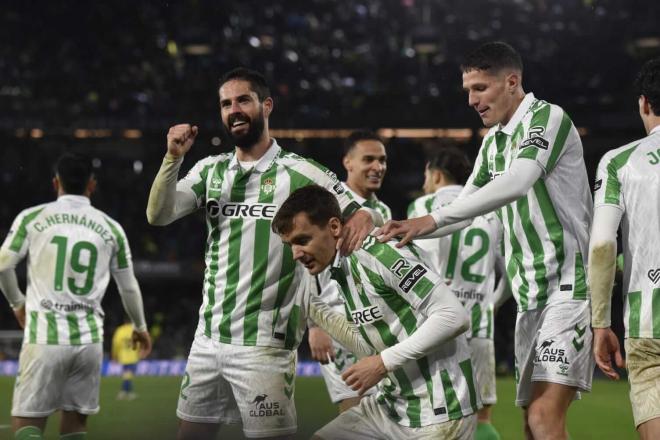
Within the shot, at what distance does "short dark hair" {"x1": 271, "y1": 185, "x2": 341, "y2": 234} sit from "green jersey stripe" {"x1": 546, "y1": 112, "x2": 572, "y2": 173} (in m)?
1.05

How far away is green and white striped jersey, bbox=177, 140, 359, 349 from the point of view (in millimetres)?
4355

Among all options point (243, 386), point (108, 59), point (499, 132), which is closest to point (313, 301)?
point (243, 386)

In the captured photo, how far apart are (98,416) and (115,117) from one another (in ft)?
46.8

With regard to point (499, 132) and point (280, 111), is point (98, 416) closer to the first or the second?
point (499, 132)

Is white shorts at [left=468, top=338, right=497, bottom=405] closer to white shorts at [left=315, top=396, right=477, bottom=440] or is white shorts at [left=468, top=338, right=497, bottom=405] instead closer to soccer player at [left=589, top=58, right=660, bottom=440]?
white shorts at [left=315, top=396, right=477, bottom=440]

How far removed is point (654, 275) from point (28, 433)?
166 inches

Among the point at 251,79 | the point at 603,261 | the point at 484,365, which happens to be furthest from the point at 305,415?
the point at 603,261

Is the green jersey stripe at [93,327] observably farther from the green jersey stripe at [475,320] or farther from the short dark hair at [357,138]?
the green jersey stripe at [475,320]

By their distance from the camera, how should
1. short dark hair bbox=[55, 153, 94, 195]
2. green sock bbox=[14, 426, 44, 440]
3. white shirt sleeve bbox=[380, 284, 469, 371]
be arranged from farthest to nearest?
1. short dark hair bbox=[55, 153, 94, 195]
2. green sock bbox=[14, 426, 44, 440]
3. white shirt sleeve bbox=[380, 284, 469, 371]

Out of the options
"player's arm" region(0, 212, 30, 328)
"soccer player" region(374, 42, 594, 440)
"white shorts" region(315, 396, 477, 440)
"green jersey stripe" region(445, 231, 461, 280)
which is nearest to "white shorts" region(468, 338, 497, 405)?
"green jersey stripe" region(445, 231, 461, 280)

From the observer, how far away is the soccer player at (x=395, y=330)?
11.3ft

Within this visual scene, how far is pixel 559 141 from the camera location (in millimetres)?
4062

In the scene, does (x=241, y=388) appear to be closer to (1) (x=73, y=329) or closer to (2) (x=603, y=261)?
(2) (x=603, y=261)

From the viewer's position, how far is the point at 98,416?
1179 cm
